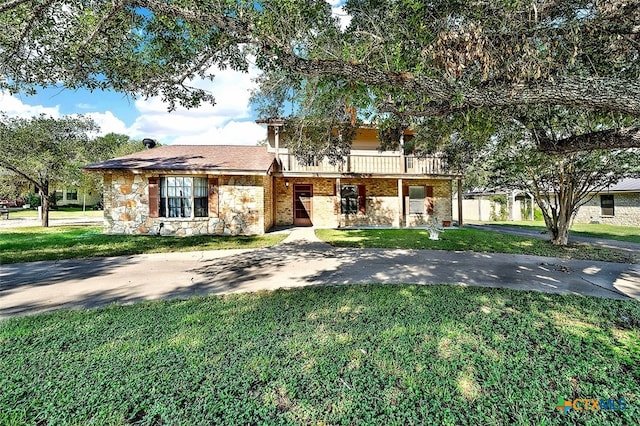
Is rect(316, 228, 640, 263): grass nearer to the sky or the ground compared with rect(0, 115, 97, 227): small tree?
nearer to the ground

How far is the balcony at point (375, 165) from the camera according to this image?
14320 mm

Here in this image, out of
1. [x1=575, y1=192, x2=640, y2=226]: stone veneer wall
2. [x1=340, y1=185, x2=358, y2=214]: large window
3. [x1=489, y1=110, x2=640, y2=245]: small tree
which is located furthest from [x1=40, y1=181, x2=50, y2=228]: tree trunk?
[x1=575, y1=192, x2=640, y2=226]: stone veneer wall

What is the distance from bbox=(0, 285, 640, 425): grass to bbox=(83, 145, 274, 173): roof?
843 cm

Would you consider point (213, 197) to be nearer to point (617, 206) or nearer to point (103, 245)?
point (103, 245)

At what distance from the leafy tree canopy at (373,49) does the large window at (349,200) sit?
10.1 meters

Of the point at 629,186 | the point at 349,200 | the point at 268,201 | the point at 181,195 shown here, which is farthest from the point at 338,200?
the point at 629,186

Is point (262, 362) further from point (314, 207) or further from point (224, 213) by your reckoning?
point (314, 207)

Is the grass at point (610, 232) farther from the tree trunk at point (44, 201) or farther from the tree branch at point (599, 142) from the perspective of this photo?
the tree trunk at point (44, 201)

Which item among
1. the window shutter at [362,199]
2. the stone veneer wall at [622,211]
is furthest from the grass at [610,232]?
the window shutter at [362,199]

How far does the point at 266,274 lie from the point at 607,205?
23.5 m

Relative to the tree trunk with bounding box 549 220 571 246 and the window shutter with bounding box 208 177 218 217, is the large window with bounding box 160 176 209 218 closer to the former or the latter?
the window shutter with bounding box 208 177 218 217

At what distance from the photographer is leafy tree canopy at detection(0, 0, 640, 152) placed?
3570 mm

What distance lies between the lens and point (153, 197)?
11.8 m

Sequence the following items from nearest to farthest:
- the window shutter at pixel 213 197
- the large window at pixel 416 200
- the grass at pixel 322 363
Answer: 1. the grass at pixel 322 363
2. the window shutter at pixel 213 197
3. the large window at pixel 416 200
